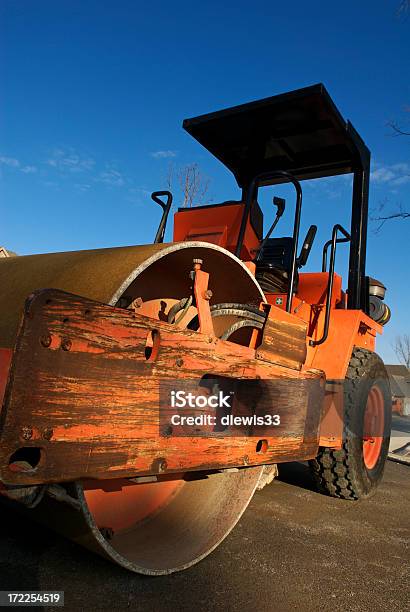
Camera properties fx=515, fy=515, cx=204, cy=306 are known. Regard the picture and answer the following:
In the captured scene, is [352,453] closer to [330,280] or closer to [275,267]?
[330,280]

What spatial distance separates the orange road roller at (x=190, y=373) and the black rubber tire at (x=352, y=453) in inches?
0.6

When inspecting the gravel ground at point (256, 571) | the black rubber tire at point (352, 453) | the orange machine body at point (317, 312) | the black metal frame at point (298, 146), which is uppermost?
the black metal frame at point (298, 146)

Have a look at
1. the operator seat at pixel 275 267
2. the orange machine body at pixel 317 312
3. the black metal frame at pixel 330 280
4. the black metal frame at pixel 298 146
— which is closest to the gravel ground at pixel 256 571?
the orange machine body at pixel 317 312

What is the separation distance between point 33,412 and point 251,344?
4.66ft

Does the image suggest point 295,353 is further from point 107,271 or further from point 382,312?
point 382,312

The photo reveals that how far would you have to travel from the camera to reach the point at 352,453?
3.67 metres

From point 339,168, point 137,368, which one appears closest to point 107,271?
point 137,368

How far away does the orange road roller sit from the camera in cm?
146

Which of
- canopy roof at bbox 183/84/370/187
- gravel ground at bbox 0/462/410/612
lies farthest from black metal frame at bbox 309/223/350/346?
gravel ground at bbox 0/462/410/612

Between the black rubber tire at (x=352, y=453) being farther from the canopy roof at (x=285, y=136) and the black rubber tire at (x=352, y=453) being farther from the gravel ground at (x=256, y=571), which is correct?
the canopy roof at (x=285, y=136)

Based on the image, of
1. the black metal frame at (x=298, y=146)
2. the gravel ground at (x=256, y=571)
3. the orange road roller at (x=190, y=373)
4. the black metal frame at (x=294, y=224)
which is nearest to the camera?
the orange road roller at (x=190, y=373)

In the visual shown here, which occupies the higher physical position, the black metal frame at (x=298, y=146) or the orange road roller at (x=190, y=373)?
the black metal frame at (x=298, y=146)

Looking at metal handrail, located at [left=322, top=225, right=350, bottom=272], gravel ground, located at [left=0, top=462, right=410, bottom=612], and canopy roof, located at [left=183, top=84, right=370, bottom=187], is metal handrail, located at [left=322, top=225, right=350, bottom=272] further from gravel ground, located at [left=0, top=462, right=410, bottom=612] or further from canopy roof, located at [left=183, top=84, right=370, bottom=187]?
gravel ground, located at [left=0, top=462, right=410, bottom=612]

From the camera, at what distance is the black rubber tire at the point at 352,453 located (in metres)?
3.65
